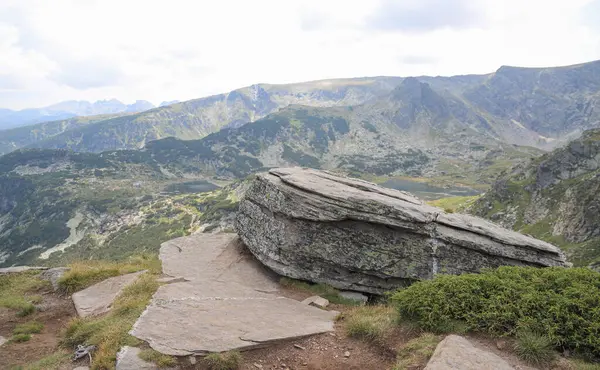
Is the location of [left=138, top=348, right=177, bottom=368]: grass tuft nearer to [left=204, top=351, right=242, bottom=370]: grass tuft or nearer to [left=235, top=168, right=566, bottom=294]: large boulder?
[left=204, top=351, right=242, bottom=370]: grass tuft

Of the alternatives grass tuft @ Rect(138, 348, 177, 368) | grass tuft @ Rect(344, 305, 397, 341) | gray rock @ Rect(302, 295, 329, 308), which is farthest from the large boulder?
grass tuft @ Rect(138, 348, 177, 368)

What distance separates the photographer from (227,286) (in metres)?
20.3

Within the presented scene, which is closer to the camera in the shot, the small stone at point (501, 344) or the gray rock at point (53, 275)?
the small stone at point (501, 344)

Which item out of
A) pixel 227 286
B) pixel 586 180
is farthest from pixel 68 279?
pixel 586 180

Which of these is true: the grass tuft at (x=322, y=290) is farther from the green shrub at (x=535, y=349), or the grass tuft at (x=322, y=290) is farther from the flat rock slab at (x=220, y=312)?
the green shrub at (x=535, y=349)

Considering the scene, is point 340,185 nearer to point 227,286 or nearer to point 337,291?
point 337,291

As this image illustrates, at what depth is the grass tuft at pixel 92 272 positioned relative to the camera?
70.5 feet

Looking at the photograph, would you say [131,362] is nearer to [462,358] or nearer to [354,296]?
[462,358]

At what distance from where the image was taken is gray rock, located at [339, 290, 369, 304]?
20.8m

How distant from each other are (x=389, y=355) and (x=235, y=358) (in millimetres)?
5374

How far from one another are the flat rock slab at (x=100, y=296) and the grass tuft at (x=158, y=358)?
6.68 metres

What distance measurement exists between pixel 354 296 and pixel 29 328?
1659 centimetres

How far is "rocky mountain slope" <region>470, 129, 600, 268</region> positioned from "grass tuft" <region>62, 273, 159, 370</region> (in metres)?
109

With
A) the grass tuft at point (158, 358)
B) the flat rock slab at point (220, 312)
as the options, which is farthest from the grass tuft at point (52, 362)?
the grass tuft at point (158, 358)
